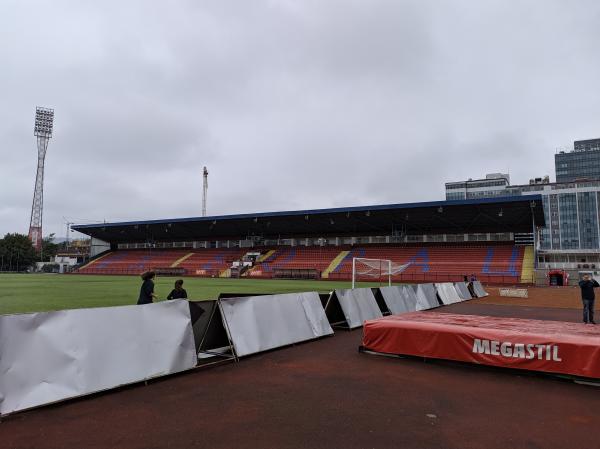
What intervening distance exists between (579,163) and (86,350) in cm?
22177

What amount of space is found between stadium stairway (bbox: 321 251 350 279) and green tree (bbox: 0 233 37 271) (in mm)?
70711

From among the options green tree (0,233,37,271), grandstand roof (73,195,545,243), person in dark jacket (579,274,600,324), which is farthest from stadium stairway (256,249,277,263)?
green tree (0,233,37,271)

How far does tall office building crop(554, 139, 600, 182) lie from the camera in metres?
184

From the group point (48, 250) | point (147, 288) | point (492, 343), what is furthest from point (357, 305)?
point (48, 250)

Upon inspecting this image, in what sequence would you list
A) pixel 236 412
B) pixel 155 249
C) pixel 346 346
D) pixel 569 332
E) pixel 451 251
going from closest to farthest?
1. pixel 236 412
2. pixel 569 332
3. pixel 346 346
4. pixel 451 251
5. pixel 155 249

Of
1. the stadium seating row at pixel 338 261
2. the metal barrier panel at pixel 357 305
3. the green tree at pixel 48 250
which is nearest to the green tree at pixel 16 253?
the green tree at pixel 48 250

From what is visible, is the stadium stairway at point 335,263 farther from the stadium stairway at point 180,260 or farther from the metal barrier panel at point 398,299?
the metal barrier panel at point 398,299

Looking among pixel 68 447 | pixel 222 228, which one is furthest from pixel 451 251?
pixel 68 447

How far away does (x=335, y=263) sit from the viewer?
57.9 metres

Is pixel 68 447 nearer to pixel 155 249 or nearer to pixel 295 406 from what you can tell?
pixel 295 406

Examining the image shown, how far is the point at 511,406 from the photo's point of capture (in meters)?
6.41

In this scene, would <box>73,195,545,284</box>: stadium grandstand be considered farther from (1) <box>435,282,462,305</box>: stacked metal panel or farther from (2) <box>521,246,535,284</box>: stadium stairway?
(1) <box>435,282,462,305</box>: stacked metal panel

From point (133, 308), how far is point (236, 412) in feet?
8.96

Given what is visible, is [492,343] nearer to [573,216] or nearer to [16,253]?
[16,253]
